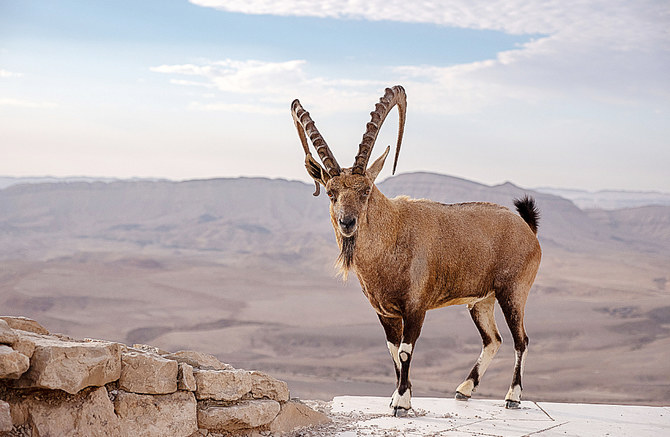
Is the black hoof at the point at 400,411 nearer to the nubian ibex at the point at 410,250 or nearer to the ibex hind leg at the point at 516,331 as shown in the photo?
the nubian ibex at the point at 410,250

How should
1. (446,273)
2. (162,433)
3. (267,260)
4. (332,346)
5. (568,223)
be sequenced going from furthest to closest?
(568,223) < (267,260) < (332,346) < (446,273) < (162,433)

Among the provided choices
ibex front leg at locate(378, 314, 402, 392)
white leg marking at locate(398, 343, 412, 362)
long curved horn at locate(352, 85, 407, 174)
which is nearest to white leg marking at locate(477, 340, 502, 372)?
ibex front leg at locate(378, 314, 402, 392)

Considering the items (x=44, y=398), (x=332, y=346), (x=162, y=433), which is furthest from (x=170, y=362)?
(x=332, y=346)

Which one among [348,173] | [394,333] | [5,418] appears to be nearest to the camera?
[5,418]

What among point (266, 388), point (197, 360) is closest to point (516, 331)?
point (266, 388)

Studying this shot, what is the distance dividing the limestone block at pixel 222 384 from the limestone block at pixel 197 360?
29 centimetres

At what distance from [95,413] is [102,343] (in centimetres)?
56

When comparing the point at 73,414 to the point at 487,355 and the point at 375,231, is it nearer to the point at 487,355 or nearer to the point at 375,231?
the point at 375,231

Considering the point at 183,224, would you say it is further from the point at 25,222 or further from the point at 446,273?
the point at 446,273

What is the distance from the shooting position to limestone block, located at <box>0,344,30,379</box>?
4926mm

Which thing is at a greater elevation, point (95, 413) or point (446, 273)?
point (446, 273)

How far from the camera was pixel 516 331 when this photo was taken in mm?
8219

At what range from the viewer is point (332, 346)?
3023 cm

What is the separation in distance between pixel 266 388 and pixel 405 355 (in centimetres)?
164
